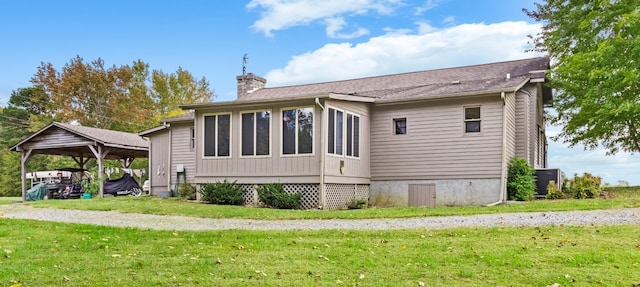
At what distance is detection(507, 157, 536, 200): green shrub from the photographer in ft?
51.6

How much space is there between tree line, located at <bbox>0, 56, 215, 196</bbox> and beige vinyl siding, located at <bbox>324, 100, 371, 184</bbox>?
2432 cm

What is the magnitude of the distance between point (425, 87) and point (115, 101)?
2781 centimetres

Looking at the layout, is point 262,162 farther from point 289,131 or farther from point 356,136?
point 356,136

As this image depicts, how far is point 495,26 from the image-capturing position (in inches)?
842

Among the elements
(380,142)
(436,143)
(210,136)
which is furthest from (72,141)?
(436,143)

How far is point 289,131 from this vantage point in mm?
15648

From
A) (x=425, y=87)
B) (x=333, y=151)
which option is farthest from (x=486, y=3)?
(x=333, y=151)

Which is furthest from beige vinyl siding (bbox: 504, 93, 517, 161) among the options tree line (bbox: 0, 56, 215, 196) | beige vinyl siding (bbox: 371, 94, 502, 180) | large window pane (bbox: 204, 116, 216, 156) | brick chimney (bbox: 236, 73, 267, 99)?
tree line (bbox: 0, 56, 215, 196)

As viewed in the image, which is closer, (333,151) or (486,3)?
(486,3)

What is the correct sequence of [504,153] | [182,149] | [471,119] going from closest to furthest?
[504,153]
[471,119]
[182,149]

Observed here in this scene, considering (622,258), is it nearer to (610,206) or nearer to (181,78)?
(610,206)

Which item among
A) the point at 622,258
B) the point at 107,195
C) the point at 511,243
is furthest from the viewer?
the point at 107,195

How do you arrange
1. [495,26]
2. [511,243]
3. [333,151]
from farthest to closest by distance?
[495,26]
[333,151]
[511,243]

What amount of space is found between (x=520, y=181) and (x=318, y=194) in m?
6.12
